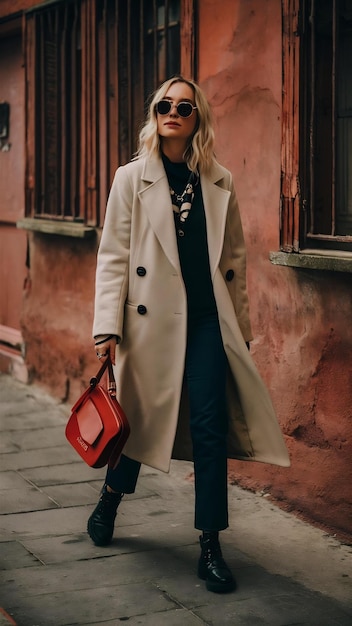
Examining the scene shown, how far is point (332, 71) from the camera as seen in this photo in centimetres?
519

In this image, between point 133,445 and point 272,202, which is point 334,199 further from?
point 133,445

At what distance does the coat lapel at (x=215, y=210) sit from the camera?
4465 millimetres

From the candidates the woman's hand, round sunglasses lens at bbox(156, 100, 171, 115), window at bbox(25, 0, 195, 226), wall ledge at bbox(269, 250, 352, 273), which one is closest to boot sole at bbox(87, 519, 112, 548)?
the woman's hand

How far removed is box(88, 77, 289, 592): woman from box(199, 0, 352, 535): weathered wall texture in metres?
0.63

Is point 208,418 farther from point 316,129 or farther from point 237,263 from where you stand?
point 316,129

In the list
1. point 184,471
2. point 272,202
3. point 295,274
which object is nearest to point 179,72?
point 272,202

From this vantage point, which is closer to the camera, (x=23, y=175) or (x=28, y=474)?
(x=28, y=474)

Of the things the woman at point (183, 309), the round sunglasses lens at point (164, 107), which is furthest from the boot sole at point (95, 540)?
the round sunglasses lens at point (164, 107)

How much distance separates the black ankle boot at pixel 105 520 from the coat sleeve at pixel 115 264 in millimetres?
761

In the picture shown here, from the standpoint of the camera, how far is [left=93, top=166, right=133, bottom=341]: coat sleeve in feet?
→ 14.8

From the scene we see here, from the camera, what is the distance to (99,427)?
4.40 m

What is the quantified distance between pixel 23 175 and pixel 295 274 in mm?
4040

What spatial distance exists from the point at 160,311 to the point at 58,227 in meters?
3.50

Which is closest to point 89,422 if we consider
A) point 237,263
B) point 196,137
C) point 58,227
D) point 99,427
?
point 99,427
